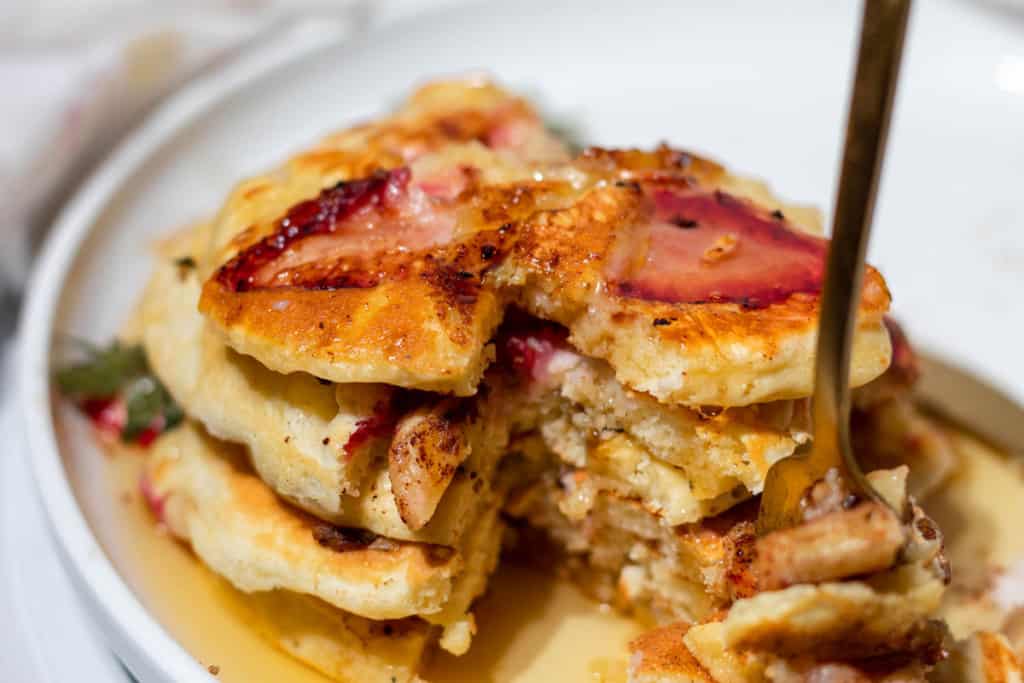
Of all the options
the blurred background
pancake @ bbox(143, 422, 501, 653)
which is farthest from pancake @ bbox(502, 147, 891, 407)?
the blurred background

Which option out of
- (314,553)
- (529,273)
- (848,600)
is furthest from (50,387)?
(848,600)

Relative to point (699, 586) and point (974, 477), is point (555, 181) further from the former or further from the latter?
point (974, 477)

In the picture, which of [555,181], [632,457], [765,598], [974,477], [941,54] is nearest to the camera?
[765,598]

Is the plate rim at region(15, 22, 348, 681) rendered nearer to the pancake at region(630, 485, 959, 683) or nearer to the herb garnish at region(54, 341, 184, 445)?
the herb garnish at region(54, 341, 184, 445)

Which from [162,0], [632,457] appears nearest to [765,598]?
[632,457]

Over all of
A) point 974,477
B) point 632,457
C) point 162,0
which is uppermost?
point 162,0

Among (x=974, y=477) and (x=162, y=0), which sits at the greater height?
(x=162, y=0)

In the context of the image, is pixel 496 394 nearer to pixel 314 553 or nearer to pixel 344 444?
pixel 344 444
